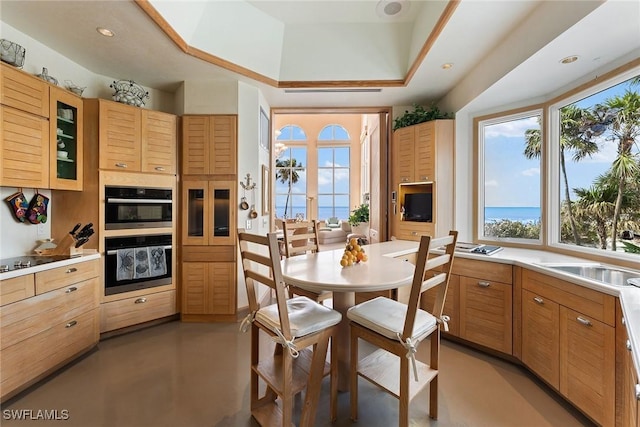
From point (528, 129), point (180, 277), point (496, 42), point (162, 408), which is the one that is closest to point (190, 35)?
point (180, 277)

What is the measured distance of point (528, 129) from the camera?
9.41ft

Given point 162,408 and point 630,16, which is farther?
point 162,408

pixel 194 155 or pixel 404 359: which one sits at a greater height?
pixel 194 155

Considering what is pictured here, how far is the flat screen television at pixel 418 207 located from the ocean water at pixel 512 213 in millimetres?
632

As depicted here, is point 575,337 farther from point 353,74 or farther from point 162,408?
point 353,74

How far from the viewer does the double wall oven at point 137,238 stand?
269 centimetres

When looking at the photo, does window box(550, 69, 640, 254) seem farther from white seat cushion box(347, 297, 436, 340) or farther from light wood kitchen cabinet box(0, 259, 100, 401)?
light wood kitchen cabinet box(0, 259, 100, 401)

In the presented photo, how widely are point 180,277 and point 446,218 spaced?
10.4ft

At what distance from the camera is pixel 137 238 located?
112 inches

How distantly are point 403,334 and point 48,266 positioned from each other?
2546mm

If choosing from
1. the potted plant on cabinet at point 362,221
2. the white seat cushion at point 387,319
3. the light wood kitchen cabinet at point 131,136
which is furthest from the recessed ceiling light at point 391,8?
the potted plant on cabinet at point 362,221

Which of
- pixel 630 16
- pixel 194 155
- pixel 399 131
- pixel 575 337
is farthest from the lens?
pixel 399 131

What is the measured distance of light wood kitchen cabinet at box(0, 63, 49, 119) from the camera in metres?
1.97

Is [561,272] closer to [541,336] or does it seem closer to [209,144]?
[541,336]
